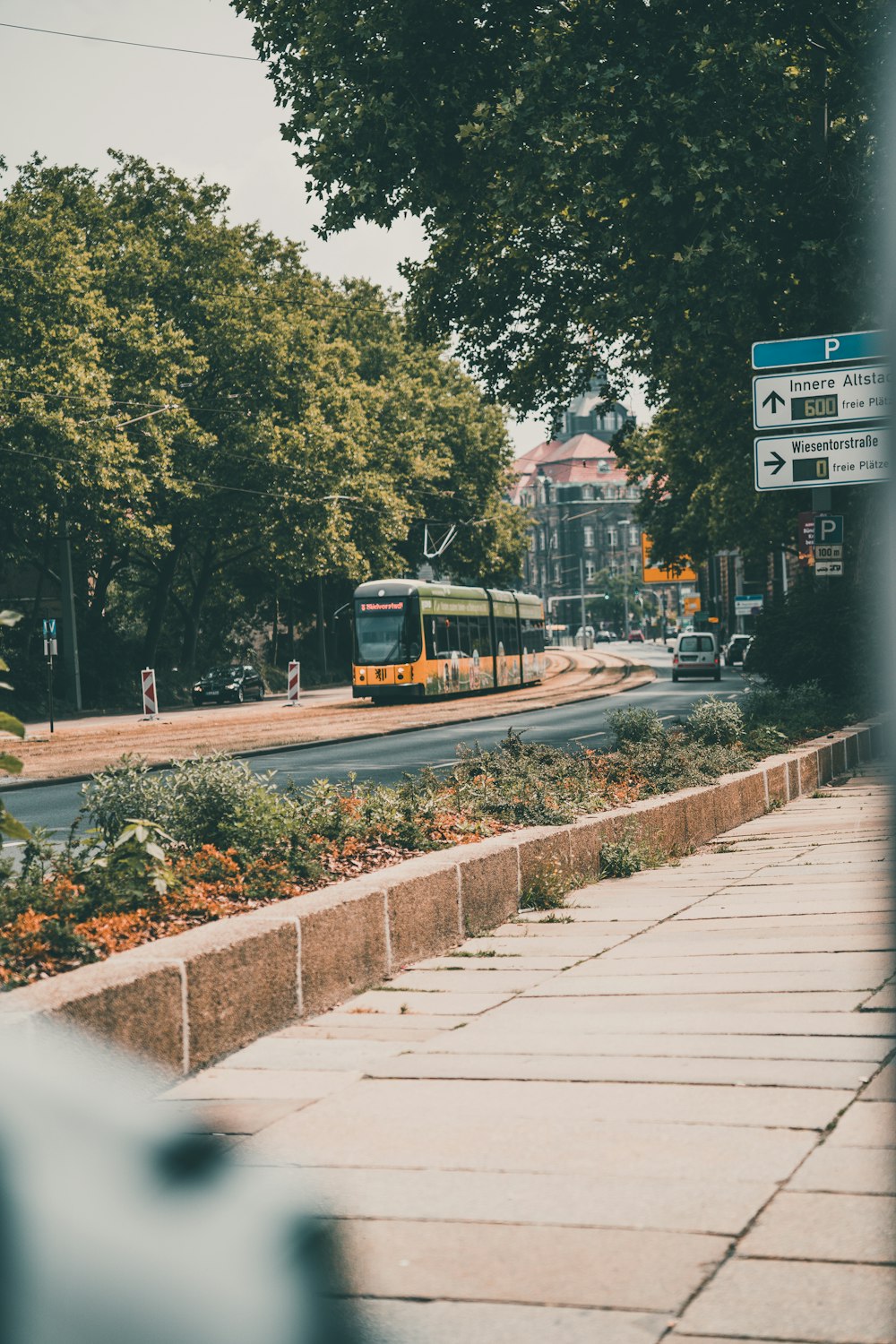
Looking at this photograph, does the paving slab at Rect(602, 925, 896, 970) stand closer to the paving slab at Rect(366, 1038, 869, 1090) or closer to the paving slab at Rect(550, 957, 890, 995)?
the paving slab at Rect(550, 957, 890, 995)

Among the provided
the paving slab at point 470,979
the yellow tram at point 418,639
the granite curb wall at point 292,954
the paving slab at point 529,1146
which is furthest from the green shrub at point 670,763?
the yellow tram at point 418,639

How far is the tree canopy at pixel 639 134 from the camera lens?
17703mm

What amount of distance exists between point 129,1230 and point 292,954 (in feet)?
6.36

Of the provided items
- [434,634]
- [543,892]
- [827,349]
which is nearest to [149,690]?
[434,634]

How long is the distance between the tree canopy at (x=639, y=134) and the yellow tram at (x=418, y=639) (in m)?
17.7

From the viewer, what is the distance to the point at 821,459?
40.4 ft

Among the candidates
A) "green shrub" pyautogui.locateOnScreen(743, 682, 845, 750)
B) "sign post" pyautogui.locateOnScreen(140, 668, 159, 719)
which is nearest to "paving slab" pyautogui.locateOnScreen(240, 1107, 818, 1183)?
"green shrub" pyautogui.locateOnScreen(743, 682, 845, 750)

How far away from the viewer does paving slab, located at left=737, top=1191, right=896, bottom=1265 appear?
3.04m

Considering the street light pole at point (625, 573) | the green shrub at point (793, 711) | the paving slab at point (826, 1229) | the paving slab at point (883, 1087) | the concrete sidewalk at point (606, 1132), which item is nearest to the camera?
the concrete sidewalk at point (606, 1132)

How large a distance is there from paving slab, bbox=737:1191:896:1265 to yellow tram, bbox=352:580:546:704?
1392 inches

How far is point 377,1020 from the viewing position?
540 cm

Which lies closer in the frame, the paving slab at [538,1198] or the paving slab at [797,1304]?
the paving slab at [797,1304]

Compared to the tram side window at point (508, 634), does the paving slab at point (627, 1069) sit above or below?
below

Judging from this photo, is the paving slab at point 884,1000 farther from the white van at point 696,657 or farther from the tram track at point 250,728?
the white van at point 696,657
